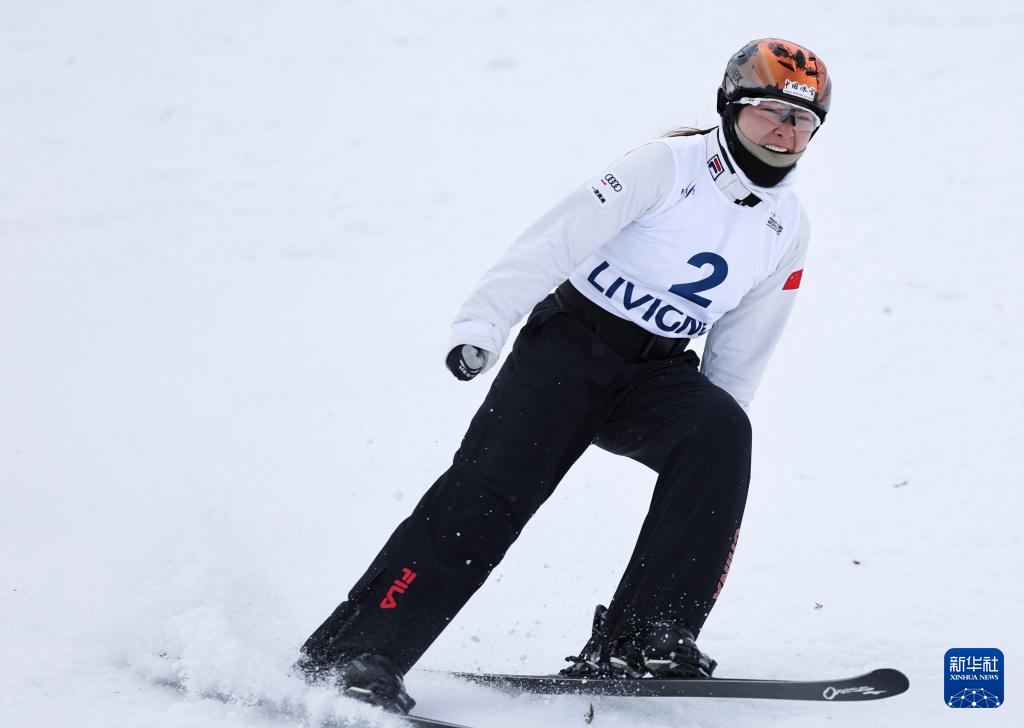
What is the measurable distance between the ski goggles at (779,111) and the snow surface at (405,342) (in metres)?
1.57

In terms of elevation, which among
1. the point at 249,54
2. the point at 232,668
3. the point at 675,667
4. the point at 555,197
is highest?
the point at 249,54

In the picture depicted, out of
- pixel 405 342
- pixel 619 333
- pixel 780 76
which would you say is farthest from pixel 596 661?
pixel 405 342

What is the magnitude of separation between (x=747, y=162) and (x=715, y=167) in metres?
0.09

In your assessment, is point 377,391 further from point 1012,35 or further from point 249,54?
point 1012,35

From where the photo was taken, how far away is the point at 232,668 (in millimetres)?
2908

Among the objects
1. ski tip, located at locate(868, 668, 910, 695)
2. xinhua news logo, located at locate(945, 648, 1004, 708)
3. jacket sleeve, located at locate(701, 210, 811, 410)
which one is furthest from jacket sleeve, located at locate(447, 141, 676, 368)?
xinhua news logo, located at locate(945, 648, 1004, 708)

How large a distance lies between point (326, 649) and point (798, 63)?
201 cm

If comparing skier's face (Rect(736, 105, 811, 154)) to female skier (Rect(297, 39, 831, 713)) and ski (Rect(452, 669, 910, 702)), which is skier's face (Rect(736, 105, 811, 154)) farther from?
ski (Rect(452, 669, 910, 702))

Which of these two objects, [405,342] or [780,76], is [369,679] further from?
[405,342]

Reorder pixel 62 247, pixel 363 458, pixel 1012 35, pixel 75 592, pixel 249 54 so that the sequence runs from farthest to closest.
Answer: pixel 249 54 < pixel 1012 35 < pixel 62 247 < pixel 363 458 < pixel 75 592

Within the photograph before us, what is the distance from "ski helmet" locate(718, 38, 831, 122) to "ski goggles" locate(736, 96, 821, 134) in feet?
0.04

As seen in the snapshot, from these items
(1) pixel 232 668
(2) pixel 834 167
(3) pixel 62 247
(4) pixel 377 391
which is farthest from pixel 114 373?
(2) pixel 834 167

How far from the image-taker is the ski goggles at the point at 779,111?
10.0ft

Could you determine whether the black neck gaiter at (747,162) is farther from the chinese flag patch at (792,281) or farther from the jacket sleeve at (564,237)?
the chinese flag patch at (792,281)
